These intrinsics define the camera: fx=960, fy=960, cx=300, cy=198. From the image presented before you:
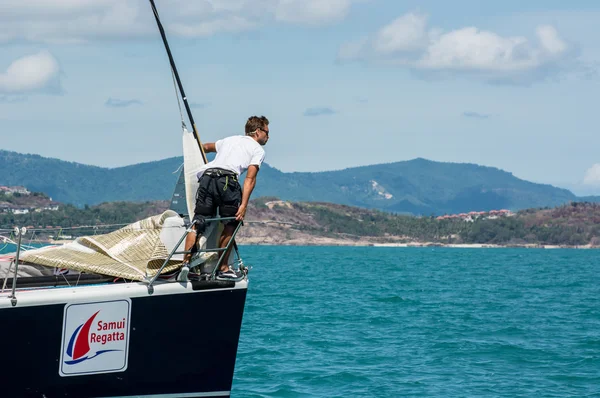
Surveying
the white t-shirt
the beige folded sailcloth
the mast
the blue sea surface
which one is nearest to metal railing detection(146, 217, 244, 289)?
the beige folded sailcloth

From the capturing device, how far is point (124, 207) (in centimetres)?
10581

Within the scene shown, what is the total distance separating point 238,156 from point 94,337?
207 centimetres

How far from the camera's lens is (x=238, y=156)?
28.9ft

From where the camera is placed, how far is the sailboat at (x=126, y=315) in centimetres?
802

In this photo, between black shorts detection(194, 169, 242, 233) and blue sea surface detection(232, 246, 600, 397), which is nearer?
black shorts detection(194, 169, 242, 233)

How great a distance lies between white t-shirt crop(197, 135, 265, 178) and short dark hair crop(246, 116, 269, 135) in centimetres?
13

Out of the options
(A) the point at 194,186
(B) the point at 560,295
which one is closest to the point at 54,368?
(A) the point at 194,186

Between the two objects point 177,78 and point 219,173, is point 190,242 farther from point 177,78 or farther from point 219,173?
point 177,78

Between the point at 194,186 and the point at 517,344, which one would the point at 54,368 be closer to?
the point at 194,186

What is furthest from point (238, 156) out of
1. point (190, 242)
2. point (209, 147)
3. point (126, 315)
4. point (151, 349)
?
point (151, 349)

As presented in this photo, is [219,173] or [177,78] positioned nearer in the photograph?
[219,173]

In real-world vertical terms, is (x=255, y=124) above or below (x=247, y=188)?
above

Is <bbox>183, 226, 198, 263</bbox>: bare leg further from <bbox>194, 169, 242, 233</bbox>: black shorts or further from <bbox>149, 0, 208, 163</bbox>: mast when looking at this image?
<bbox>149, 0, 208, 163</bbox>: mast

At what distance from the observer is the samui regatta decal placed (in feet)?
26.5
